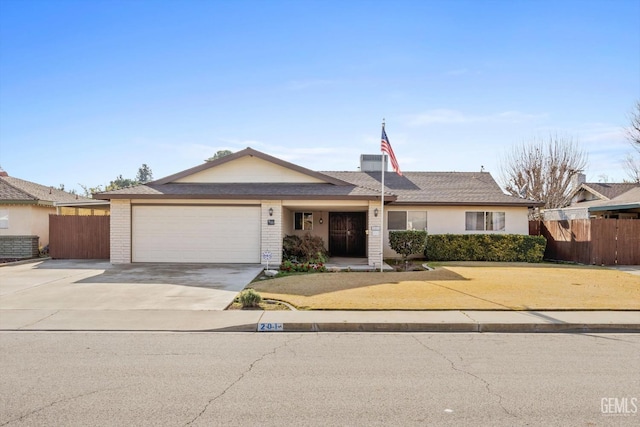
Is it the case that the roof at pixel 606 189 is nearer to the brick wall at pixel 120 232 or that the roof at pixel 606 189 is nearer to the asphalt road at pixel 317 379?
the asphalt road at pixel 317 379

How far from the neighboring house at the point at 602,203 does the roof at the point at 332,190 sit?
4897mm

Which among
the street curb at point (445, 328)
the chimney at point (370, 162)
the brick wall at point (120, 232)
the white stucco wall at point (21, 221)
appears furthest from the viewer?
the chimney at point (370, 162)

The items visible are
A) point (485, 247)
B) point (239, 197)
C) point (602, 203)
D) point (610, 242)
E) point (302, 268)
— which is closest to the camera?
point (302, 268)

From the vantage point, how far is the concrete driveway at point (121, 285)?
9.68 metres

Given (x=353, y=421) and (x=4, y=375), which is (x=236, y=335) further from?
(x=353, y=421)

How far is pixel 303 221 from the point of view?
22141mm

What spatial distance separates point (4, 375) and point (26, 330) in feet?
8.70

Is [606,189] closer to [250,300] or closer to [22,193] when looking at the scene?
[250,300]

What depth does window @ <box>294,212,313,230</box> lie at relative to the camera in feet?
72.5

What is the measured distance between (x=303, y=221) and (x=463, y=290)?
38.9 feet

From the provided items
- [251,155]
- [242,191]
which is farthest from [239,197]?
[251,155]

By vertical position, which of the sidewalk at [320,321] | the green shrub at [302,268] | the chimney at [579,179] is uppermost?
the chimney at [579,179]

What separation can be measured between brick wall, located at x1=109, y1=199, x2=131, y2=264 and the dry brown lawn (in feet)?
24.3

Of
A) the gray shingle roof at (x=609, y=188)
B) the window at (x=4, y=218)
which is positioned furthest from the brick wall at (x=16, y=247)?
the gray shingle roof at (x=609, y=188)
